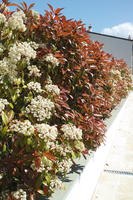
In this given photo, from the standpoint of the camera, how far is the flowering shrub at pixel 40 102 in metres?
1.98

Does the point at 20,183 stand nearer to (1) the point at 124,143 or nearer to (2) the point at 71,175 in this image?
(2) the point at 71,175

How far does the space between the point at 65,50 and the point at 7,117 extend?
124cm

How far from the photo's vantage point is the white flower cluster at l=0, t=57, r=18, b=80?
212 cm

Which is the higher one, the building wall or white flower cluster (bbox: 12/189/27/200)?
the building wall

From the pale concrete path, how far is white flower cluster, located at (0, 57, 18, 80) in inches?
72.5

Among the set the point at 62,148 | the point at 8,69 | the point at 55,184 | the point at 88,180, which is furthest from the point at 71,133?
the point at 88,180

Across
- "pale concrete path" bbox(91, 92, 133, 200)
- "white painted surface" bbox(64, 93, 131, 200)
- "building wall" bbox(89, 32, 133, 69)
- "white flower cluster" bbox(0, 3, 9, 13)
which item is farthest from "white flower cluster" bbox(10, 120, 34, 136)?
"building wall" bbox(89, 32, 133, 69)

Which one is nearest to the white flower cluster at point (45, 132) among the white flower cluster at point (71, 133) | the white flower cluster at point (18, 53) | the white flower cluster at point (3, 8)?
the white flower cluster at point (71, 133)

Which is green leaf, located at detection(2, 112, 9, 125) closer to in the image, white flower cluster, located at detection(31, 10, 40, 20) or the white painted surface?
the white painted surface

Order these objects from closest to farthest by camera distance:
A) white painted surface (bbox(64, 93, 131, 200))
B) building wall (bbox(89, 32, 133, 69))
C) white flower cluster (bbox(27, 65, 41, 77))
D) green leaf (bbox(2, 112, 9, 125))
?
green leaf (bbox(2, 112, 9, 125)) < white flower cluster (bbox(27, 65, 41, 77)) < white painted surface (bbox(64, 93, 131, 200)) < building wall (bbox(89, 32, 133, 69))

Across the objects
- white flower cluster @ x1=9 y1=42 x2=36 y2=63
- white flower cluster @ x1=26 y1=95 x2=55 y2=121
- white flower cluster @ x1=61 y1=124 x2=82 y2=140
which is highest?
white flower cluster @ x1=9 y1=42 x2=36 y2=63

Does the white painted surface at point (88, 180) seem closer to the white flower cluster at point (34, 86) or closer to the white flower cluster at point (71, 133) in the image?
the white flower cluster at point (71, 133)

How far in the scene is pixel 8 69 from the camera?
2154mm

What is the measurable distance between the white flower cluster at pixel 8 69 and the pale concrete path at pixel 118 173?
184 centimetres
